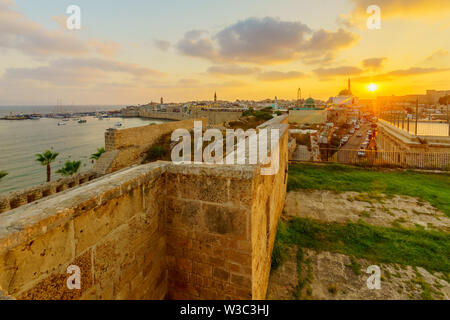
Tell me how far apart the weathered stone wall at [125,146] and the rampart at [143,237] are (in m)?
14.6

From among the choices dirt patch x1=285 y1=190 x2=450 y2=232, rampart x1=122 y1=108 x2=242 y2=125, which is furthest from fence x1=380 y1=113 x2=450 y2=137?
rampart x1=122 y1=108 x2=242 y2=125

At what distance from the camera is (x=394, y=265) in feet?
14.3

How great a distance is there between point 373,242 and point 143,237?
15.8ft

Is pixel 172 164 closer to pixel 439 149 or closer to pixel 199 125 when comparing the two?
pixel 439 149

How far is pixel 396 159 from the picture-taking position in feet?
37.6

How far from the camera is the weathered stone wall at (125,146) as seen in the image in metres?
16.4

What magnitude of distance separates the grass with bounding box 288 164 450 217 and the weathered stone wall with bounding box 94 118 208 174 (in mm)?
12164

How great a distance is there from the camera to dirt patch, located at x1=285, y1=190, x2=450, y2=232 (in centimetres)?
591

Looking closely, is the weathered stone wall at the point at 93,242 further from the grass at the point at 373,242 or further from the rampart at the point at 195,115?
the rampart at the point at 195,115

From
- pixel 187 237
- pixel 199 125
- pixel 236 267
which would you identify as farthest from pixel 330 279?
pixel 199 125

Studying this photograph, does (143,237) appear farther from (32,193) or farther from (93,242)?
(32,193)

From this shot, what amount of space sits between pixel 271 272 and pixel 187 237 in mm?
2257

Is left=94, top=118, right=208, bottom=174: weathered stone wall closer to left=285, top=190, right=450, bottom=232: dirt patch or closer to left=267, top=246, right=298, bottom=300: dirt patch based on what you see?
left=285, top=190, right=450, bottom=232: dirt patch

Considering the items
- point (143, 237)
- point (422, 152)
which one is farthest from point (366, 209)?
point (422, 152)
